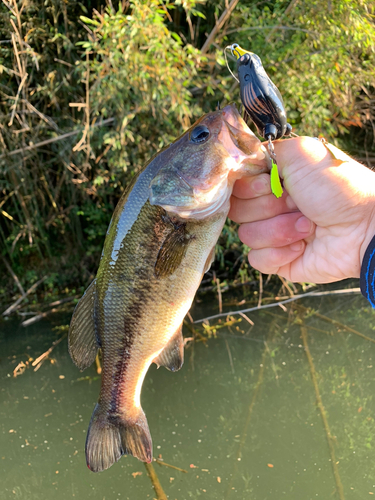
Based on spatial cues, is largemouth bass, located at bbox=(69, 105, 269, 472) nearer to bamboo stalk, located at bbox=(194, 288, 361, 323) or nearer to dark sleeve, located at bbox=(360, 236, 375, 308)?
dark sleeve, located at bbox=(360, 236, 375, 308)

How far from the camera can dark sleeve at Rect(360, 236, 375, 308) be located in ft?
4.74

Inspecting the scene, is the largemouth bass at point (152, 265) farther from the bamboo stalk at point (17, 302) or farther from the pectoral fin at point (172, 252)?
the bamboo stalk at point (17, 302)

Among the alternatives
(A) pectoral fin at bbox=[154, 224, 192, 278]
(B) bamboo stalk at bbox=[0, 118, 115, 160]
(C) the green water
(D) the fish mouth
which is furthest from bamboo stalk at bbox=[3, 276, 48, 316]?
(D) the fish mouth

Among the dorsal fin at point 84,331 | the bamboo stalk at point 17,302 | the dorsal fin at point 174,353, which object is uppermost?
the dorsal fin at point 84,331

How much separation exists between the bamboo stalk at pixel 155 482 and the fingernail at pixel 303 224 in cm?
214

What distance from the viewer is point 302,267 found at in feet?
5.86

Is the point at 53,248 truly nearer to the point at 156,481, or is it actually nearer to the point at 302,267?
the point at 156,481

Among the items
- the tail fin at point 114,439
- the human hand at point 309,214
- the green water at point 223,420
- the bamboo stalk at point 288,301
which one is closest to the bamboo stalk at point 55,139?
the green water at point 223,420

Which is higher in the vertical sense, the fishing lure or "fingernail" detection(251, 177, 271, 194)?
the fishing lure

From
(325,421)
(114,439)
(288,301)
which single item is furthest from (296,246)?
(288,301)

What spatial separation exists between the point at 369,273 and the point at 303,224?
310mm

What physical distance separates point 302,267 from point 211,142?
74cm

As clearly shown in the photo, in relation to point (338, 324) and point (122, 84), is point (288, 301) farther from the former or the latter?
point (122, 84)

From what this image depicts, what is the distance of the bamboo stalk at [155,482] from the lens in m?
2.70
